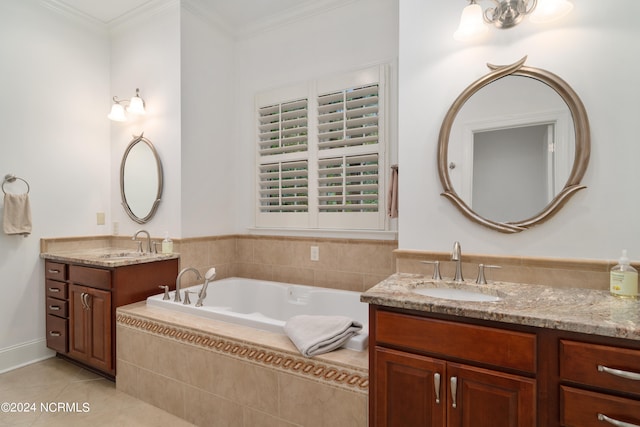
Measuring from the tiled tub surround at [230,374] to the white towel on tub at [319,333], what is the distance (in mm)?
41

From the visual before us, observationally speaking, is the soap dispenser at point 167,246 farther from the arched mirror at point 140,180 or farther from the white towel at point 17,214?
the white towel at point 17,214

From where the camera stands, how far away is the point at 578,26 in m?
1.55

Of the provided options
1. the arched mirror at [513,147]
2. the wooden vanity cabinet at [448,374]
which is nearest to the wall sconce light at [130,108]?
the arched mirror at [513,147]

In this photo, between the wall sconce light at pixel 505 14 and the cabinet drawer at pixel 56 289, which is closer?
the wall sconce light at pixel 505 14

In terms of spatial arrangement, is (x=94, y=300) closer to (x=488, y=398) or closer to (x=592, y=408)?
(x=488, y=398)

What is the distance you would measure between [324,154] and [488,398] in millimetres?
2030

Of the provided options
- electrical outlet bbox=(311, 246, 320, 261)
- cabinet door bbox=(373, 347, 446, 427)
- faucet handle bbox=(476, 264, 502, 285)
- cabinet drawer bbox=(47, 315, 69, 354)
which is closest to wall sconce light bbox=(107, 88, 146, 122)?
cabinet drawer bbox=(47, 315, 69, 354)

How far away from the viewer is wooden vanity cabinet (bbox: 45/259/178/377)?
2.35 m

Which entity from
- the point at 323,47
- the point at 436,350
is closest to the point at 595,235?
the point at 436,350

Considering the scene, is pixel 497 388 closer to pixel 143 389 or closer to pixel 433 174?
pixel 433 174

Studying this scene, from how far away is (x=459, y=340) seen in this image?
4.16ft

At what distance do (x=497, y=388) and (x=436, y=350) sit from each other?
0.77ft

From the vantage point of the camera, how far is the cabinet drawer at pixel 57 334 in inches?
104

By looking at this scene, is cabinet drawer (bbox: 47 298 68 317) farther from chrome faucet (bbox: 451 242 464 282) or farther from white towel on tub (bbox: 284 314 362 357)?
chrome faucet (bbox: 451 242 464 282)
